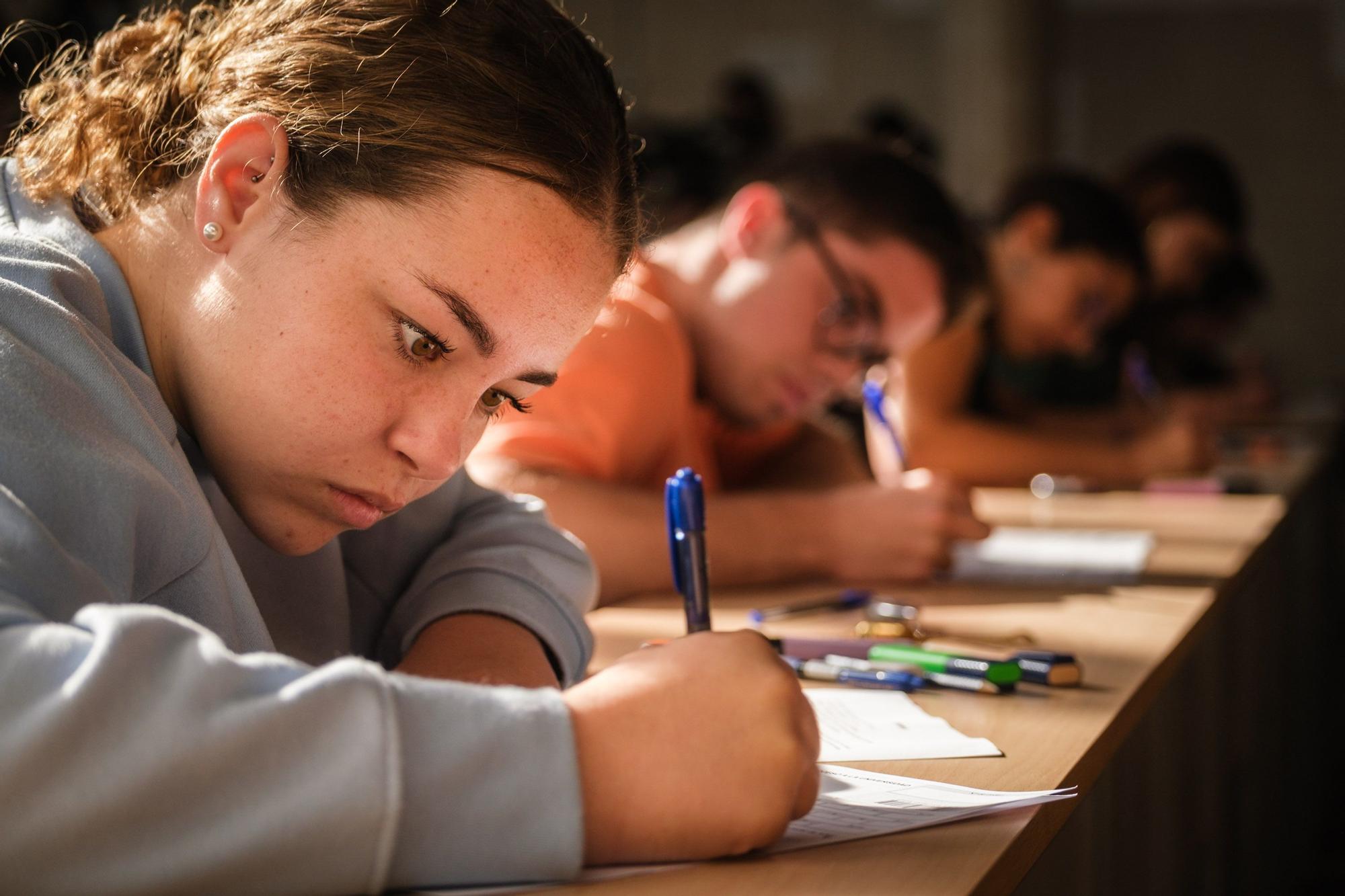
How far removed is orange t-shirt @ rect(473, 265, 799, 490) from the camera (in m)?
1.48

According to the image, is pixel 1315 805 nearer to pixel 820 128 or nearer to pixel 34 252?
pixel 34 252

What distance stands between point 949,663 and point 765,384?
0.90m

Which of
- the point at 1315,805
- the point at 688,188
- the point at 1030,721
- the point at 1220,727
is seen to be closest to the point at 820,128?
the point at 688,188

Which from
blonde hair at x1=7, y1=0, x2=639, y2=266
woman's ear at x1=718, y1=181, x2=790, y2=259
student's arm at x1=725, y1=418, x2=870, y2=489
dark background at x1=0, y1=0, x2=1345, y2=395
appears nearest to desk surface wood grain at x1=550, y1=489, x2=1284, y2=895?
student's arm at x1=725, y1=418, x2=870, y2=489

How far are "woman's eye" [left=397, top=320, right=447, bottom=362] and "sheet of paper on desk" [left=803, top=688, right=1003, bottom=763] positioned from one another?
0.28m

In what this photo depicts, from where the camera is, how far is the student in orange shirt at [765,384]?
1472mm

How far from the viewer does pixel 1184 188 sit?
4.52 meters

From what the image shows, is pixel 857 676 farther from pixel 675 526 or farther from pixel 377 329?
pixel 377 329

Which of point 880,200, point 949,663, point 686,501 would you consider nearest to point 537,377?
point 686,501

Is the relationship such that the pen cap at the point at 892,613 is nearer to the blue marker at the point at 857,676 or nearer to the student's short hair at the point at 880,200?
the blue marker at the point at 857,676

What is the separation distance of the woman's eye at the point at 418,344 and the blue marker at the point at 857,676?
38 centimetres

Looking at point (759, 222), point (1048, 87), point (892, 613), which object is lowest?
point (892, 613)

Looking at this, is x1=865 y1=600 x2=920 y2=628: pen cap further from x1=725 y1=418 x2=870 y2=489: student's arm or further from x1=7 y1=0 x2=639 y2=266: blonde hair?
x1=725 y1=418 x2=870 y2=489: student's arm

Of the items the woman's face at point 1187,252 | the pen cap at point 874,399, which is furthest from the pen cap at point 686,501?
the woman's face at point 1187,252
